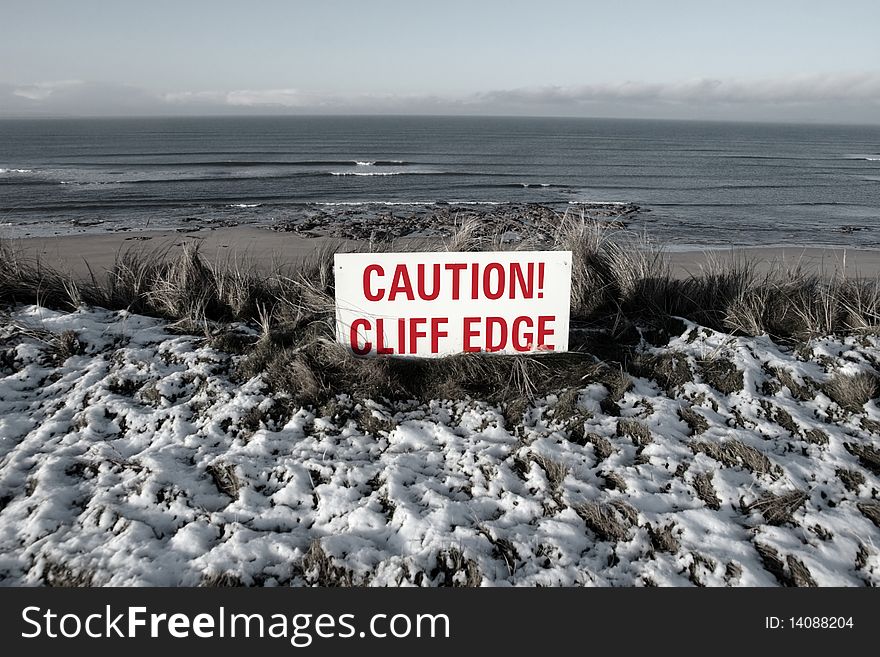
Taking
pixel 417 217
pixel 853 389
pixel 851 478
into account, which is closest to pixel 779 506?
pixel 851 478

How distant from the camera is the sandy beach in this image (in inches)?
471

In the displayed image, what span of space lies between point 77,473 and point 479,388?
2.62 metres

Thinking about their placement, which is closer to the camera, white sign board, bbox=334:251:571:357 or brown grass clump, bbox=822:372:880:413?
brown grass clump, bbox=822:372:880:413

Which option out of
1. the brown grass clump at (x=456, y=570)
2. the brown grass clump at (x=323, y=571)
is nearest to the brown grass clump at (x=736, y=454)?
the brown grass clump at (x=456, y=570)

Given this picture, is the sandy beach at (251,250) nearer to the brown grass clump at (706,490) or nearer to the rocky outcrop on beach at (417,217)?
the rocky outcrop on beach at (417,217)

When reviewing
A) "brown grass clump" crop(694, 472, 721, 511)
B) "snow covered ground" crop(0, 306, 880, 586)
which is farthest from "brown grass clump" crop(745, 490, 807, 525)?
"brown grass clump" crop(694, 472, 721, 511)

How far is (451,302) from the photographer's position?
167 inches

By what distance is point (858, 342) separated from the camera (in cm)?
454

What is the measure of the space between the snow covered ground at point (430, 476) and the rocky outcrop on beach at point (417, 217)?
974 centimetres

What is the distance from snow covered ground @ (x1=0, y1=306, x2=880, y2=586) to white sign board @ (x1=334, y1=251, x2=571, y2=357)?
557 mm

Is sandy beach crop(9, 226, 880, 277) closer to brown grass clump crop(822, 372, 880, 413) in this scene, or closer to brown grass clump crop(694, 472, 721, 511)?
brown grass clump crop(822, 372, 880, 413)

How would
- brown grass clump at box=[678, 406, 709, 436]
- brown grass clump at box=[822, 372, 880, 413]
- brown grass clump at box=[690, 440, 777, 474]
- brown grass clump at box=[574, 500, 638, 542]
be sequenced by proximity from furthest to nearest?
brown grass clump at box=[822, 372, 880, 413] → brown grass clump at box=[678, 406, 709, 436] → brown grass clump at box=[690, 440, 777, 474] → brown grass clump at box=[574, 500, 638, 542]
